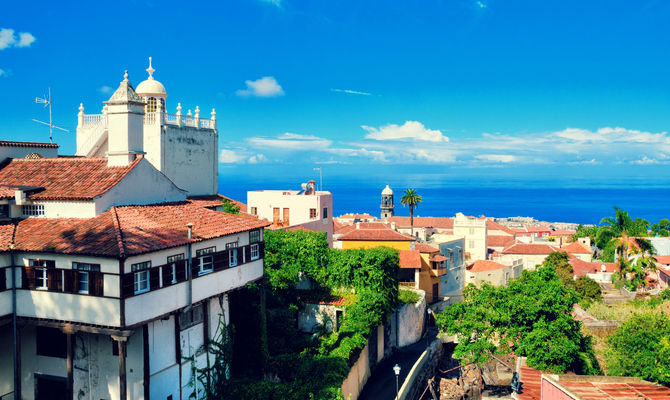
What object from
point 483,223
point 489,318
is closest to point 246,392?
point 489,318

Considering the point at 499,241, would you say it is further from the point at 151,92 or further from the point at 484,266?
the point at 151,92

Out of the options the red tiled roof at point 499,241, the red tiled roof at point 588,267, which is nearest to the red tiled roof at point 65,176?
the red tiled roof at point 588,267

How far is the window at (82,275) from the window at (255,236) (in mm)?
8767

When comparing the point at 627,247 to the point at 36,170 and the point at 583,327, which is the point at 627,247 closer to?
the point at 583,327

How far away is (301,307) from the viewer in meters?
34.1

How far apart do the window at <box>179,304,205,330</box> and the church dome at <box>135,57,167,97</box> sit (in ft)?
67.7

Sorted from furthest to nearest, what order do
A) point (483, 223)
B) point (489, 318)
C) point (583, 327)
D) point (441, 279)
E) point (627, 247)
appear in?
1. point (483, 223)
2. point (627, 247)
3. point (441, 279)
4. point (583, 327)
5. point (489, 318)

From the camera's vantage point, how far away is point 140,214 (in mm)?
23656

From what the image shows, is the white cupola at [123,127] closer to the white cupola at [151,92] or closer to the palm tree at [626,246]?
the white cupola at [151,92]

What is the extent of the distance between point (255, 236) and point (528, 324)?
53.3 ft

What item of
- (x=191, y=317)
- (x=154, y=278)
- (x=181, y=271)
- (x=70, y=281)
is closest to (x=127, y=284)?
(x=154, y=278)

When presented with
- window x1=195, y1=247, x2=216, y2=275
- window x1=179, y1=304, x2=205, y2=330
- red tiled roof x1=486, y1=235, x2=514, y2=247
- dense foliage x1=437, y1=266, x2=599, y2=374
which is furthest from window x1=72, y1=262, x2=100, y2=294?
red tiled roof x1=486, y1=235, x2=514, y2=247

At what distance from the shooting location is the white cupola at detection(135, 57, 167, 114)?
3956cm

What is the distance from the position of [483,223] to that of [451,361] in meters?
40.9
